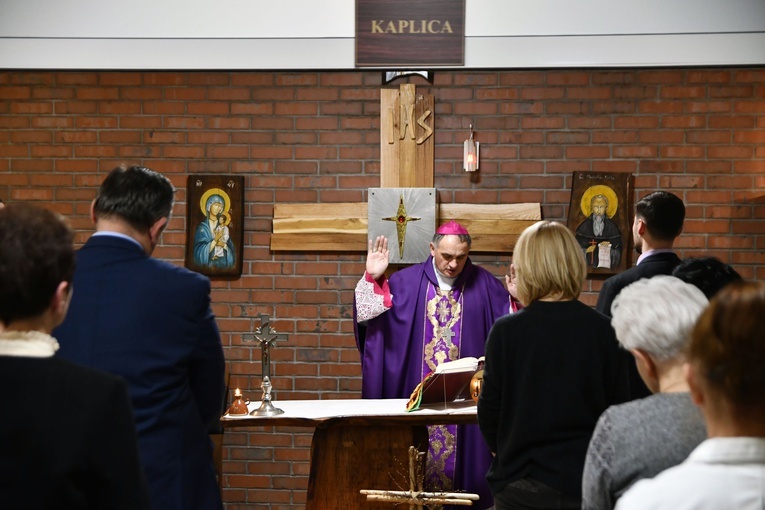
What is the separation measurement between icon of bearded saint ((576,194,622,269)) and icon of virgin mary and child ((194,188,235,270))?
217cm

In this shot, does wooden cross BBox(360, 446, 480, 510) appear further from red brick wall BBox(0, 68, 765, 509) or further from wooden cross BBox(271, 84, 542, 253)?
wooden cross BBox(271, 84, 542, 253)

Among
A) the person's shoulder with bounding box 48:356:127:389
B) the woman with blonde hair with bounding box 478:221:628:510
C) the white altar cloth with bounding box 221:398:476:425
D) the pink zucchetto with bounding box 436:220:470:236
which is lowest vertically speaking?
the white altar cloth with bounding box 221:398:476:425

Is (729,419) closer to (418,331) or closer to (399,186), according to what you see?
(418,331)

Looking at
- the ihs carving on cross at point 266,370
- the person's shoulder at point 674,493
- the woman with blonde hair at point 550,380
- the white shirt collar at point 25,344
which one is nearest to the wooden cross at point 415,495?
the ihs carving on cross at point 266,370

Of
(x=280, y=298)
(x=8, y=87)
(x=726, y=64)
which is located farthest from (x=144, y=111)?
(x=726, y=64)

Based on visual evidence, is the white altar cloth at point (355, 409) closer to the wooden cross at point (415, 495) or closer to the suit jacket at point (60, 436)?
the wooden cross at point (415, 495)

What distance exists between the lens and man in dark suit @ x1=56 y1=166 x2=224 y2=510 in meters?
2.14

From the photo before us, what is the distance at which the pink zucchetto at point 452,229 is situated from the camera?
461cm

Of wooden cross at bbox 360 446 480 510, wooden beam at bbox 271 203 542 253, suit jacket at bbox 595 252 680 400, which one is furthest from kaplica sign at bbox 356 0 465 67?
wooden cross at bbox 360 446 480 510

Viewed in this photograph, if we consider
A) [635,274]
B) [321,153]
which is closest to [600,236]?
[635,274]

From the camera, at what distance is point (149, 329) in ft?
7.09

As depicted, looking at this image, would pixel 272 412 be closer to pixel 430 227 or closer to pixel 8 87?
pixel 430 227

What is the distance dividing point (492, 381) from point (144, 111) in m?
3.54

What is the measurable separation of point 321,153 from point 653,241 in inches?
92.0
